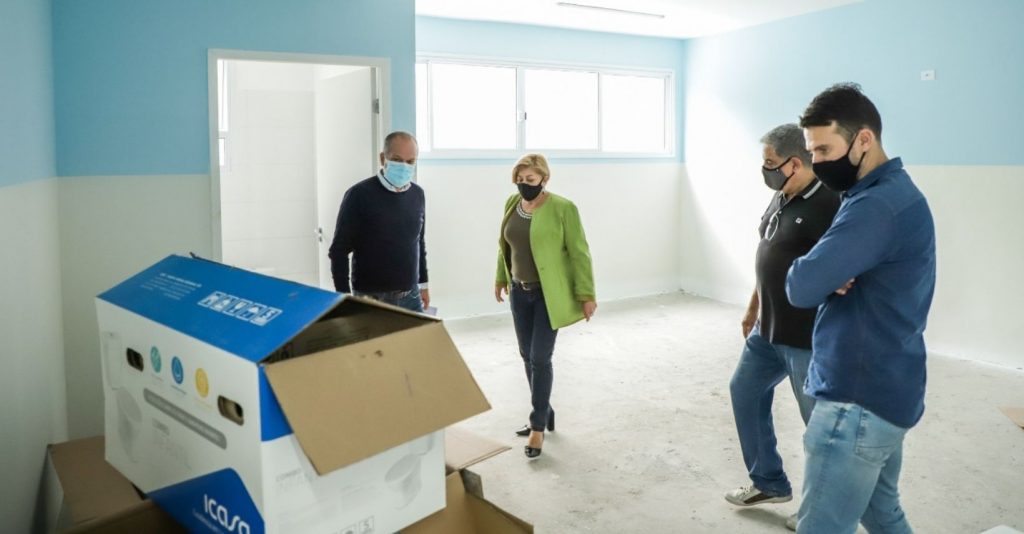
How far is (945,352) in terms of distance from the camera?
5.54 m

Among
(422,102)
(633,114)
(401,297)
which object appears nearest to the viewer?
(401,297)

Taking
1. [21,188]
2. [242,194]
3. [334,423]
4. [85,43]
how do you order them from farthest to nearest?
[242,194], [85,43], [21,188], [334,423]

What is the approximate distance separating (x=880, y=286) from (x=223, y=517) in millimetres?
1487

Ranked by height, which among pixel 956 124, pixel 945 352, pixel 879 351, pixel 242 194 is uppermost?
pixel 956 124

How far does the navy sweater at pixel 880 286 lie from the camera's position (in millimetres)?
1746

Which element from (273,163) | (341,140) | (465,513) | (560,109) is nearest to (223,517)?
(465,513)

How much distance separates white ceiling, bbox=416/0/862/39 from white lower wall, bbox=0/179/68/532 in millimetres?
3701

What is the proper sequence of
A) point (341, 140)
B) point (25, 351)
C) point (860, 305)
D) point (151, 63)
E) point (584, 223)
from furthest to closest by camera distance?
1. point (584, 223)
2. point (341, 140)
3. point (151, 63)
4. point (25, 351)
5. point (860, 305)

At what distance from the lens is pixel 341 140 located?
197 inches

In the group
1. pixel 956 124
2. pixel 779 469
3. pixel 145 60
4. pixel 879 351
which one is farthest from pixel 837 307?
pixel 956 124

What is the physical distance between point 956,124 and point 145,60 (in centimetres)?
522

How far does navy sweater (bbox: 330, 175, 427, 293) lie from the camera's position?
11.5 feet

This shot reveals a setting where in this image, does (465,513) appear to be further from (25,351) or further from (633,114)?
(633,114)

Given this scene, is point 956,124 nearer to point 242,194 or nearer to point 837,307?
point 837,307
